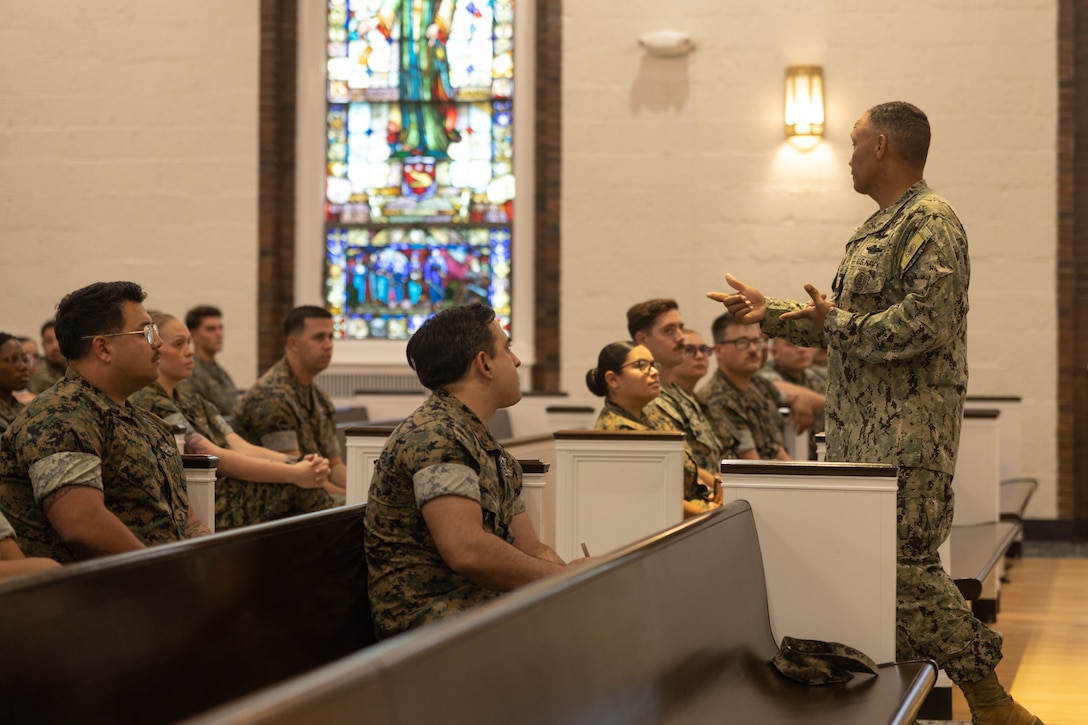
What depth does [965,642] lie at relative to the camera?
3.21 m

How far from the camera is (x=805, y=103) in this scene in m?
8.91

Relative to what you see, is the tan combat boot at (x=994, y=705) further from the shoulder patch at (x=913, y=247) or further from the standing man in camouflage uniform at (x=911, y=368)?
the shoulder patch at (x=913, y=247)

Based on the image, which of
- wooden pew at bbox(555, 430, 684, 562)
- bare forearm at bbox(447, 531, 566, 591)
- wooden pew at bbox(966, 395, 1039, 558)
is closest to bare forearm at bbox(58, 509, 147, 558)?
bare forearm at bbox(447, 531, 566, 591)

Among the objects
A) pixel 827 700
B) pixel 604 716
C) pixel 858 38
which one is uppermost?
pixel 858 38

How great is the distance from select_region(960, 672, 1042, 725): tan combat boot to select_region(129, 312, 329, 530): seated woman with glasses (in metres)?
2.20

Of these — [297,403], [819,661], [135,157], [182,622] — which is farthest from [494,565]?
[135,157]

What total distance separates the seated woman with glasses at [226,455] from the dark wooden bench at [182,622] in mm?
1602

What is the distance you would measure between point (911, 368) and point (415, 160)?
22.6 feet

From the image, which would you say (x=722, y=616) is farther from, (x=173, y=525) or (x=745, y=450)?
(x=745, y=450)

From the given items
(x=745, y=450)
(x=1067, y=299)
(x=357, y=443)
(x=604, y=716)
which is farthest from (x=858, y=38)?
(x=604, y=716)

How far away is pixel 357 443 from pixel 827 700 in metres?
2.40

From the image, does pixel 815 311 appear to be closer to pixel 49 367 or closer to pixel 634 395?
pixel 634 395

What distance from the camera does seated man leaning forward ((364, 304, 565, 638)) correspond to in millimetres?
2561

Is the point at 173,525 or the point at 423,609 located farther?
the point at 173,525
